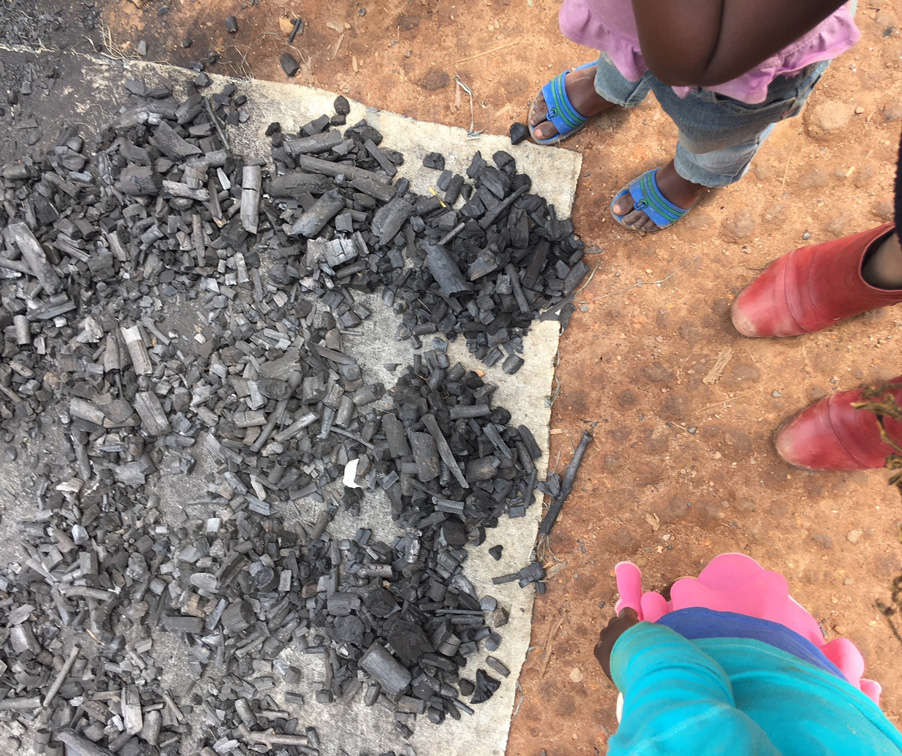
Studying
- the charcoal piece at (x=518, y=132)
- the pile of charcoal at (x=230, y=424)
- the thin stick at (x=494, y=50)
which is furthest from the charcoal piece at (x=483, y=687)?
the thin stick at (x=494, y=50)

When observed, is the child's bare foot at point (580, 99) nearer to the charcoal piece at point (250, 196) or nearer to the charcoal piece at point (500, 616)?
the charcoal piece at point (250, 196)

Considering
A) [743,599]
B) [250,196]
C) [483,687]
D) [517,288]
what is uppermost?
[250,196]

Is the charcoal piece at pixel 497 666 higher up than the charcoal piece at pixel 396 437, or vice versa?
the charcoal piece at pixel 396 437

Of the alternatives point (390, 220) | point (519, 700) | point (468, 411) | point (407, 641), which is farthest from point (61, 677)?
point (390, 220)

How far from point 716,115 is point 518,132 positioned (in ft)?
4.27

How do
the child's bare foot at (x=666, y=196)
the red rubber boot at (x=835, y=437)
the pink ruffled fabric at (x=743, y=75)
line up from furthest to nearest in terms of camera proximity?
the child's bare foot at (x=666, y=196) < the red rubber boot at (x=835, y=437) < the pink ruffled fabric at (x=743, y=75)

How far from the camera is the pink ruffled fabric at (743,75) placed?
140 cm

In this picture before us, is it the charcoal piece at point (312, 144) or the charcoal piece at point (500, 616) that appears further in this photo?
the charcoal piece at point (312, 144)

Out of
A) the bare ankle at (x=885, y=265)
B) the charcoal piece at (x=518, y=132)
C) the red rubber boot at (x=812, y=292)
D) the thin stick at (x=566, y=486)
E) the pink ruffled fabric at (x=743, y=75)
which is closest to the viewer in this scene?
the pink ruffled fabric at (x=743, y=75)

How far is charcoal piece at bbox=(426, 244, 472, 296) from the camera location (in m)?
2.65

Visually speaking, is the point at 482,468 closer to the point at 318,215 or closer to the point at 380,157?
the point at 318,215

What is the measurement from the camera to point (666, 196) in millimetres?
2545

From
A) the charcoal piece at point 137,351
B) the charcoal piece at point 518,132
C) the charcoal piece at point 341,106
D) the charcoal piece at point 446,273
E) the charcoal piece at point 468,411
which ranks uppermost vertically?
the charcoal piece at point 341,106

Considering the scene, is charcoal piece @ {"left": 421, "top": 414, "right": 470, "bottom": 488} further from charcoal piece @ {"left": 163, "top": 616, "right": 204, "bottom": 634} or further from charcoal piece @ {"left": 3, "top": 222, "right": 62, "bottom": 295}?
charcoal piece @ {"left": 3, "top": 222, "right": 62, "bottom": 295}
